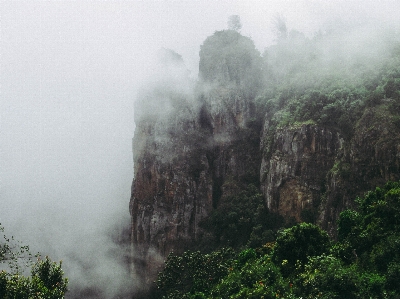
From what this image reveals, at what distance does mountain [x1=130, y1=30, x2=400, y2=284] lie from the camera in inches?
1850

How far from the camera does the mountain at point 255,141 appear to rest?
4700cm

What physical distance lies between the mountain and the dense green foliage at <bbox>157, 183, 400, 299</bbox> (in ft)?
38.0

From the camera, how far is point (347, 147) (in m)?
47.9

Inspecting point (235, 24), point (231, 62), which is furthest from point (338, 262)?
point (235, 24)

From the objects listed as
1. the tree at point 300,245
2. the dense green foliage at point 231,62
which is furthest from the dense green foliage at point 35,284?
the dense green foliage at point 231,62

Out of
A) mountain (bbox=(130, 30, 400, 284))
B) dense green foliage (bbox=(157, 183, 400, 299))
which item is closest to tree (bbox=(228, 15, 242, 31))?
mountain (bbox=(130, 30, 400, 284))

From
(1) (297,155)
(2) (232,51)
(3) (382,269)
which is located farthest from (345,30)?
(3) (382,269)

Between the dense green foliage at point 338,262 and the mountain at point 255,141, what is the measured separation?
1157cm

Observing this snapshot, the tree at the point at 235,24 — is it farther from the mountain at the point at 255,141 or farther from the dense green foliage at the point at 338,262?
the dense green foliage at the point at 338,262

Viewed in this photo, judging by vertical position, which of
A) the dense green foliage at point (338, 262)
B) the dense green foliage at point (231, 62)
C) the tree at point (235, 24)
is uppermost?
the tree at point (235, 24)

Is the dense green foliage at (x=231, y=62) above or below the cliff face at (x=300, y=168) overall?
above

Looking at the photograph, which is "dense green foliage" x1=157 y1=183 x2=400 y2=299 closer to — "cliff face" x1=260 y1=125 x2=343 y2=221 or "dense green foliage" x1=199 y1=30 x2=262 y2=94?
"cliff face" x1=260 y1=125 x2=343 y2=221

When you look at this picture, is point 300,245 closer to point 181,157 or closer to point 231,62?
point 181,157

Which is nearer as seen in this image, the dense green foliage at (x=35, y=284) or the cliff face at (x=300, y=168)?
the dense green foliage at (x=35, y=284)
